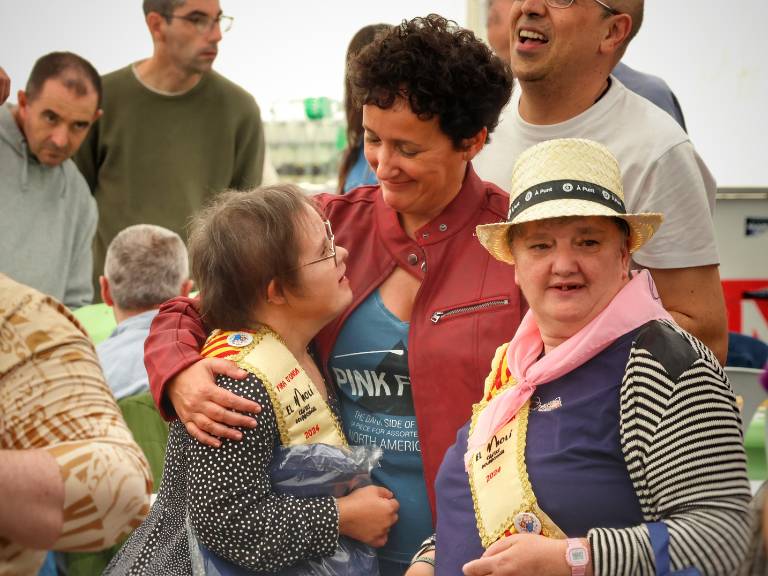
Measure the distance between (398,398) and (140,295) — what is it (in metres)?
1.56

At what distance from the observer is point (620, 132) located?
254 cm

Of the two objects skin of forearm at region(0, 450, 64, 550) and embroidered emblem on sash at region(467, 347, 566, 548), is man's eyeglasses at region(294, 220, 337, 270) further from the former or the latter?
skin of forearm at region(0, 450, 64, 550)

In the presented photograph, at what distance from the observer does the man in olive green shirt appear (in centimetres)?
491

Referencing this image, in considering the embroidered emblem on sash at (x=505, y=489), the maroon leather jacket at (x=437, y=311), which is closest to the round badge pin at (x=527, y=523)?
the embroidered emblem on sash at (x=505, y=489)

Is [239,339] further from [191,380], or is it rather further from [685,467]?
[685,467]

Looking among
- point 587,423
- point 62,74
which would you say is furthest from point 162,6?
point 587,423

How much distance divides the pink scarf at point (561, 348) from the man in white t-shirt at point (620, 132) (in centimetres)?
57

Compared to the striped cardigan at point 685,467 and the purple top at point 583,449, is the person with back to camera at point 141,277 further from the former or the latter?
the striped cardigan at point 685,467

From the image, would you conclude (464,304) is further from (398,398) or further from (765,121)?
(765,121)

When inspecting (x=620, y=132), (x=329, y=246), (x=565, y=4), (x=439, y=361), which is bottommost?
(x=439, y=361)

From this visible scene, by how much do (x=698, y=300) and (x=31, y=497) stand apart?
1.64 meters

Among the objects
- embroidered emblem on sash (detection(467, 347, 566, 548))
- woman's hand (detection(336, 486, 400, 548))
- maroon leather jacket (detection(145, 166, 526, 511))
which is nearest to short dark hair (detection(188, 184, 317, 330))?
maroon leather jacket (detection(145, 166, 526, 511))

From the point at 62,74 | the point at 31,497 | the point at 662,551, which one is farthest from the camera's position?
the point at 62,74

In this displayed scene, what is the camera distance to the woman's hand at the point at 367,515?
2160 mm
